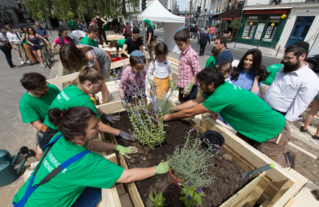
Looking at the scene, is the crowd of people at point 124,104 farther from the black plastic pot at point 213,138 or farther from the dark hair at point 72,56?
the black plastic pot at point 213,138

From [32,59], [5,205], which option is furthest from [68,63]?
[32,59]

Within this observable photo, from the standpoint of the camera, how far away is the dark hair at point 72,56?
89.3 inches

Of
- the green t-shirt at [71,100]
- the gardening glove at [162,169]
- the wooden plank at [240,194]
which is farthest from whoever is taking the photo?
the green t-shirt at [71,100]

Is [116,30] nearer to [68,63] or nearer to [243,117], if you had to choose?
[68,63]

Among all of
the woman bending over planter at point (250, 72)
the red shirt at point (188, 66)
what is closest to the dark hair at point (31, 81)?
the red shirt at point (188, 66)

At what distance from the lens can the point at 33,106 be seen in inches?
76.9

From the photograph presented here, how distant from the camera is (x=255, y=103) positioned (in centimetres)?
172

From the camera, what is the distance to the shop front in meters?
16.3

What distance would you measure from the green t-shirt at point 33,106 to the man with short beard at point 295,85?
3.50 metres

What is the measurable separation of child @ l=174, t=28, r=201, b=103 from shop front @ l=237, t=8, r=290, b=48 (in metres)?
18.5

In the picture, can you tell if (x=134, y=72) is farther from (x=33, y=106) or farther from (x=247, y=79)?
(x=247, y=79)

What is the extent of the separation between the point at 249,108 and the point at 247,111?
43 mm

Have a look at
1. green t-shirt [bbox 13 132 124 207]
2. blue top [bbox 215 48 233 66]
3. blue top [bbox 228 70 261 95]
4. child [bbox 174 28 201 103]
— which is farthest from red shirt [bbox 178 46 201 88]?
green t-shirt [bbox 13 132 124 207]

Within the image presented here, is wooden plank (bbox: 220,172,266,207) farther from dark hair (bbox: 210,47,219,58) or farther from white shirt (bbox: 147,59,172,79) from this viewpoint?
dark hair (bbox: 210,47,219,58)
